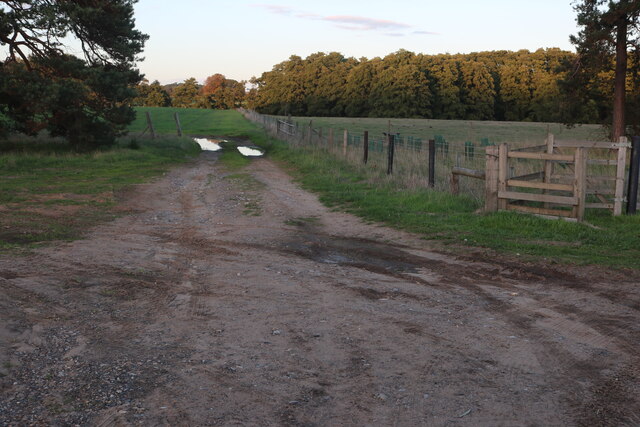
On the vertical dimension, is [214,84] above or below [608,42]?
above

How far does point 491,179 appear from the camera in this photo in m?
12.7

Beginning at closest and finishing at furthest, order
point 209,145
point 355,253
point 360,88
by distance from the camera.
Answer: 1. point 355,253
2. point 209,145
3. point 360,88

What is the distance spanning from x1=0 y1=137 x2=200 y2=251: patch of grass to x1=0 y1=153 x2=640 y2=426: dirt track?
1692 millimetres

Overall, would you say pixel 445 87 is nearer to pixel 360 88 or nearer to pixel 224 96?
pixel 360 88

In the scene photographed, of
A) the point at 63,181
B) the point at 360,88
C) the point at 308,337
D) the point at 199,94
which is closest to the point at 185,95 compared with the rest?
the point at 199,94

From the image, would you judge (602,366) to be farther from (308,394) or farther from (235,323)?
(235,323)

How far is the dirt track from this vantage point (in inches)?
174

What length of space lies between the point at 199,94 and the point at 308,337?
147 meters

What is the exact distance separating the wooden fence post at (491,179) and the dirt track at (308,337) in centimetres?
323

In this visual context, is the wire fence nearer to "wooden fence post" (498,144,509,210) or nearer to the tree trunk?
"wooden fence post" (498,144,509,210)

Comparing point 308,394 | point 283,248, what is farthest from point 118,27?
point 308,394

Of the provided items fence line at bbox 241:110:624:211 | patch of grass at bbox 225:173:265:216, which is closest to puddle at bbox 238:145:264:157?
fence line at bbox 241:110:624:211

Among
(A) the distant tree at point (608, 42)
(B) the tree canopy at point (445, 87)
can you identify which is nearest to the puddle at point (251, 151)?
(A) the distant tree at point (608, 42)

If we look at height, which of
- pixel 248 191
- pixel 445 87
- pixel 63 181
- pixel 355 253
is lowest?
pixel 355 253
